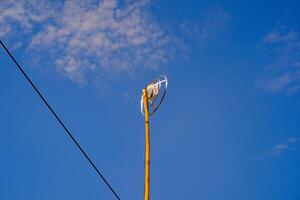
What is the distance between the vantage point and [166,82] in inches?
518

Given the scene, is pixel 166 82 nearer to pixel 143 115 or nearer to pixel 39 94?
pixel 143 115

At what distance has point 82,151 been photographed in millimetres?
12984

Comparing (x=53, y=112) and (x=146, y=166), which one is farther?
(x=53, y=112)

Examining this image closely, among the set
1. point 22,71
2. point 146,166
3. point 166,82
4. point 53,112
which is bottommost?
point 146,166

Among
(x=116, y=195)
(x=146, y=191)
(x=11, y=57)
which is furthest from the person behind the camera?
(x=116, y=195)

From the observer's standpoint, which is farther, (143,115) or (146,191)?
(143,115)

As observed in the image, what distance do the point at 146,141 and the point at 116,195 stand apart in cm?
215

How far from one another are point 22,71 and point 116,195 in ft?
16.5

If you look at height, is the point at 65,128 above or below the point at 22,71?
below

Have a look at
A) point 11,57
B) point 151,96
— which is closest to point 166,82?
point 151,96

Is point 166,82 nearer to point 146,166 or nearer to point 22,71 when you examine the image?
point 146,166

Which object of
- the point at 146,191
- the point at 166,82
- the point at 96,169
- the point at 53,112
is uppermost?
the point at 53,112

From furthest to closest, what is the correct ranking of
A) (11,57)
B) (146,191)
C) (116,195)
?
(116,195), (11,57), (146,191)

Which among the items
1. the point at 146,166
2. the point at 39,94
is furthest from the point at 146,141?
the point at 39,94
